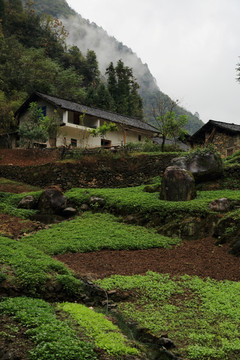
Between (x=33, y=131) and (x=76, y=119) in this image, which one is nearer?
(x=33, y=131)

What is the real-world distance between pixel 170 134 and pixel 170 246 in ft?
59.2

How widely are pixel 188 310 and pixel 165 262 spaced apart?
3383 mm

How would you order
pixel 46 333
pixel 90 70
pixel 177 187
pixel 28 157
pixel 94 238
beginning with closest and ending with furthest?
pixel 46 333 < pixel 94 238 < pixel 177 187 < pixel 28 157 < pixel 90 70

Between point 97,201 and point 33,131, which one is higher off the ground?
point 33,131

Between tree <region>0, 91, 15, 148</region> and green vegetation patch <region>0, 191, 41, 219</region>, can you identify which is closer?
green vegetation patch <region>0, 191, 41, 219</region>

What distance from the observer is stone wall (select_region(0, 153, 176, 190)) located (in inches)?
888

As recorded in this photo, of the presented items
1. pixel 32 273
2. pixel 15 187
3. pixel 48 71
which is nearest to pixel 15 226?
pixel 32 273

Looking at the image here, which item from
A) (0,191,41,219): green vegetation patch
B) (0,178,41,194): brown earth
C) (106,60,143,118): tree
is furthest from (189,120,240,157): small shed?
(106,60,143,118): tree

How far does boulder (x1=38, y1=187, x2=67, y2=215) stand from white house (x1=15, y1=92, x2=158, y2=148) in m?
15.7

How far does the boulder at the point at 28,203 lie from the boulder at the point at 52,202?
0.39m

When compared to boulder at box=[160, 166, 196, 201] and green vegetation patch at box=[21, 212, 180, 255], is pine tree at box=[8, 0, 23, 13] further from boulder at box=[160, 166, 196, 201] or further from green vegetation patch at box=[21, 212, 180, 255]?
green vegetation patch at box=[21, 212, 180, 255]

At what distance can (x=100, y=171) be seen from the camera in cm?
2306

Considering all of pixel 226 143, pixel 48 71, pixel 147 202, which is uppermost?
pixel 48 71

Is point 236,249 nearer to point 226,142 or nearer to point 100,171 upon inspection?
point 100,171
